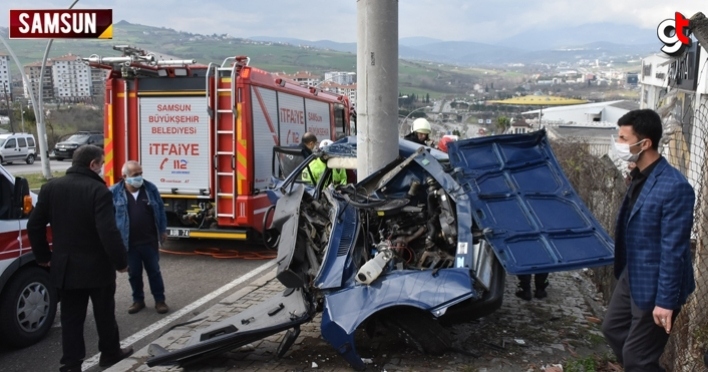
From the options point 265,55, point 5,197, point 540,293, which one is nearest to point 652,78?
point 540,293

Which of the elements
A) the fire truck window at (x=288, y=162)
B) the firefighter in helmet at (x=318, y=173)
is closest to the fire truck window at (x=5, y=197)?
the firefighter in helmet at (x=318, y=173)

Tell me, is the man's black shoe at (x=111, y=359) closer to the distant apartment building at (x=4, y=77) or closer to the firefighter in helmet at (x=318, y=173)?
the firefighter in helmet at (x=318, y=173)

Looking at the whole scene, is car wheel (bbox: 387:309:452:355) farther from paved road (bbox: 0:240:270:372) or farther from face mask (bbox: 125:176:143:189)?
face mask (bbox: 125:176:143:189)

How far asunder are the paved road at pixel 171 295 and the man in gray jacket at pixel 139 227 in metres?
0.27

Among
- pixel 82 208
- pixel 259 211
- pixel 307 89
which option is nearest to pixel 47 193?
pixel 82 208

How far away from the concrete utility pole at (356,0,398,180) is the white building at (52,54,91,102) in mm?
55025

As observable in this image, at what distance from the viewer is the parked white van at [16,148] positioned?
3253 cm

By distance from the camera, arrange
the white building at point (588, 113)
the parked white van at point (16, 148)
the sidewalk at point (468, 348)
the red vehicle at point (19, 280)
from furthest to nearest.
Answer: the white building at point (588, 113)
the parked white van at point (16, 148)
the red vehicle at point (19, 280)
the sidewalk at point (468, 348)

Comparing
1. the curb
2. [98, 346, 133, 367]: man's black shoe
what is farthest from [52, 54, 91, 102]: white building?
[98, 346, 133, 367]: man's black shoe

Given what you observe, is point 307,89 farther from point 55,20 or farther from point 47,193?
point 55,20

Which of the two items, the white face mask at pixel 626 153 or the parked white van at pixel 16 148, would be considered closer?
the white face mask at pixel 626 153

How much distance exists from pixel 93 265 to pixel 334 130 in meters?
9.83

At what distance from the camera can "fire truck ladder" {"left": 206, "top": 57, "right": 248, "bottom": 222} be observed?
9539mm

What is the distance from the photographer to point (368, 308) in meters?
4.66
